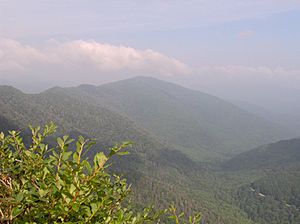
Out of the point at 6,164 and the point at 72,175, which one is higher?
the point at 72,175

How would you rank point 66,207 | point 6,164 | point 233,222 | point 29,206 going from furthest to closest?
point 233,222 → point 6,164 → point 29,206 → point 66,207

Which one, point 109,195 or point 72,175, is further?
point 109,195

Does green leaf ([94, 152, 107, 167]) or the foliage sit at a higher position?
green leaf ([94, 152, 107, 167])

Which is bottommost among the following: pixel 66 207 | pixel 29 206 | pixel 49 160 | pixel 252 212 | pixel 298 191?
pixel 252 212

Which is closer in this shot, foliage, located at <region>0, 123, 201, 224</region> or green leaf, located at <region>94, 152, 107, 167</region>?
foliage, located at <region>0, 123, 201, 224</region>

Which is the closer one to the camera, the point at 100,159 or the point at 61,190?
the point at 61,190

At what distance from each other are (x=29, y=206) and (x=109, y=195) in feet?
4.13

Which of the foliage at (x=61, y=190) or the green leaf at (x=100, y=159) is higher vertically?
the green leaf at (x=100, y=159)

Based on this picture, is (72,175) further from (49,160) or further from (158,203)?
(158,203)

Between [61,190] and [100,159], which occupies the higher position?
[100,159]

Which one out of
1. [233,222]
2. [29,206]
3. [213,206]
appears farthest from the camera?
[213,206]

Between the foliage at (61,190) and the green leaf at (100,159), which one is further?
the green leaf at (100,159)

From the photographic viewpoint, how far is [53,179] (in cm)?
471

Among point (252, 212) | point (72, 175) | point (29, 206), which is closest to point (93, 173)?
point (72, 175)
